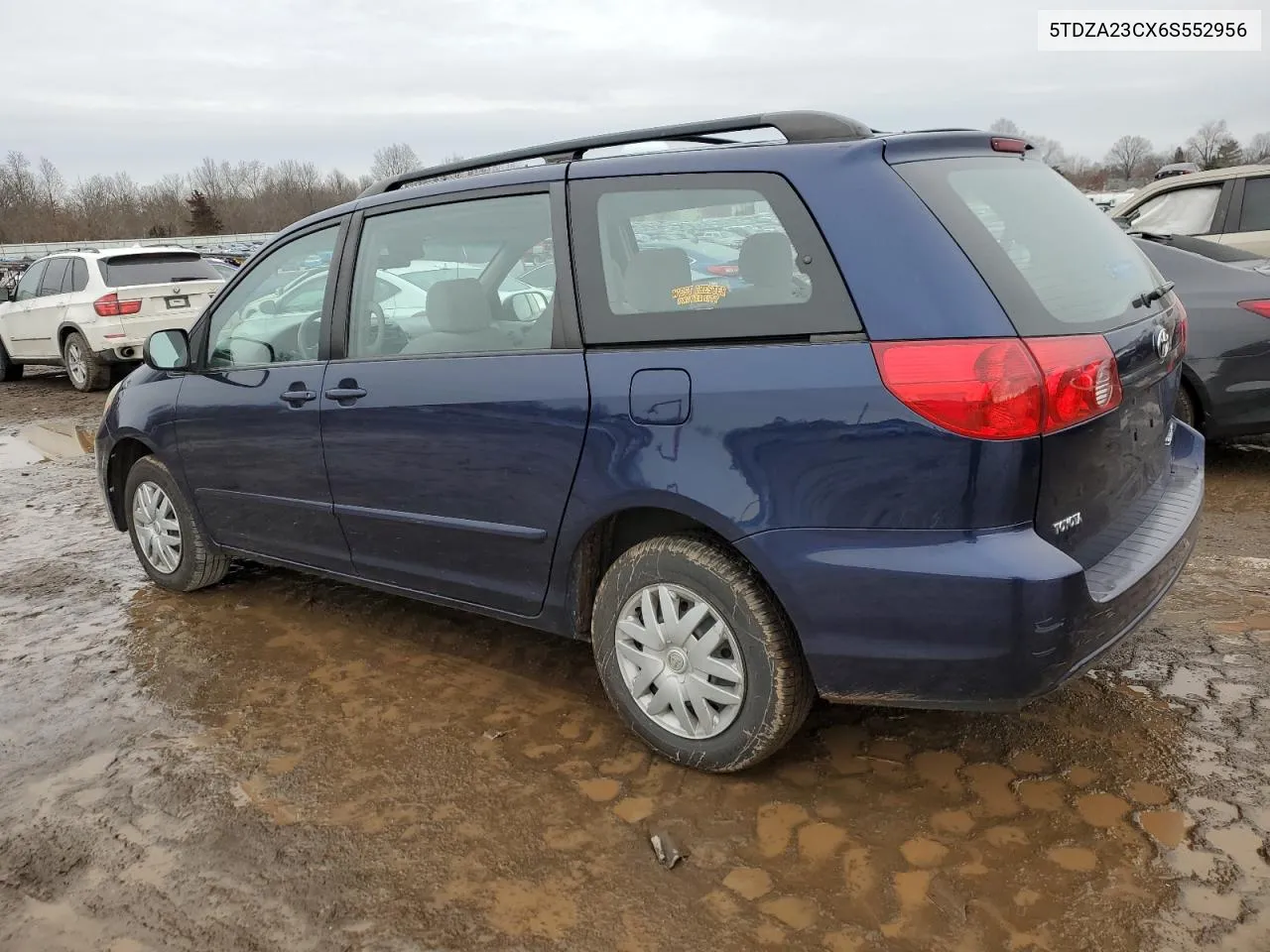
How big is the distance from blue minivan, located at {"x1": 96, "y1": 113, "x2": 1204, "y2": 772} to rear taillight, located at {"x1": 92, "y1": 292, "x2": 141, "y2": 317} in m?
9.20

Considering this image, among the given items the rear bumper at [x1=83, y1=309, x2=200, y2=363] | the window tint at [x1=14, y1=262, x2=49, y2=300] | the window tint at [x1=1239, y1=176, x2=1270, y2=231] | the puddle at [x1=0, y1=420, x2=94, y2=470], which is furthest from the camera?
the window tint at [x1=14, y1=262, x2=49, y2=300]

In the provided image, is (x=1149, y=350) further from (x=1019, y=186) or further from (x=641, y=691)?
(x=641, y=691)

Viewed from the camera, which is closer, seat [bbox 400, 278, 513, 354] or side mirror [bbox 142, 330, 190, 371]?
seat [bbox 400, 278, 513, 354]

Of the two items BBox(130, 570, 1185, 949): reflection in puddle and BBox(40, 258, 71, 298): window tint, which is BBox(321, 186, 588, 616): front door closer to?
BBox(130, 570, 1185, 949): reflection in puddle

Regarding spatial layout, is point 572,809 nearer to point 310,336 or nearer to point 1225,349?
point 310,336

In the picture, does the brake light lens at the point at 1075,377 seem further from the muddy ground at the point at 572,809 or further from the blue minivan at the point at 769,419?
the muddy ground at the point at 572,809

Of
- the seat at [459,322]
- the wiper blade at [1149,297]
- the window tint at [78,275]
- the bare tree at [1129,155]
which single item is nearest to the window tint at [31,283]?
the window tint at [78,275]

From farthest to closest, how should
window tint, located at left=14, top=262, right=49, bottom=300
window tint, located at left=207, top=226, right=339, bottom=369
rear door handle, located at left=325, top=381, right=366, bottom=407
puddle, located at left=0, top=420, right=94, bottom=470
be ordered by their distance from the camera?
window tint, located at left=14, top=262, right=49, bottom=300 → puddle, located at left=0, top=420, right=94, bottom=470 → window tint, located at left=207, top=226, right=339, bottom=369 → rear door handle, located at left=325, top=381, right=366, bottom=407

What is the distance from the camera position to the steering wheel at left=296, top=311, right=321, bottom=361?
12.3 ft

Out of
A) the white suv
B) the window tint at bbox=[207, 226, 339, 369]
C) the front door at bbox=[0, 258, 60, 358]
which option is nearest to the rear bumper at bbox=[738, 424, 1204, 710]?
the window tint at bbox=[207, 226, 339, 369]

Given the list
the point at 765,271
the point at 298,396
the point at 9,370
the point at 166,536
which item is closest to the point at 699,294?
the point at 765,271

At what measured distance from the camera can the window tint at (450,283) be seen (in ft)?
10.3

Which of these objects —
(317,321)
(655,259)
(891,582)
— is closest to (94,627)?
(317,321)

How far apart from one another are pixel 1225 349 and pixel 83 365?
38.9ft
